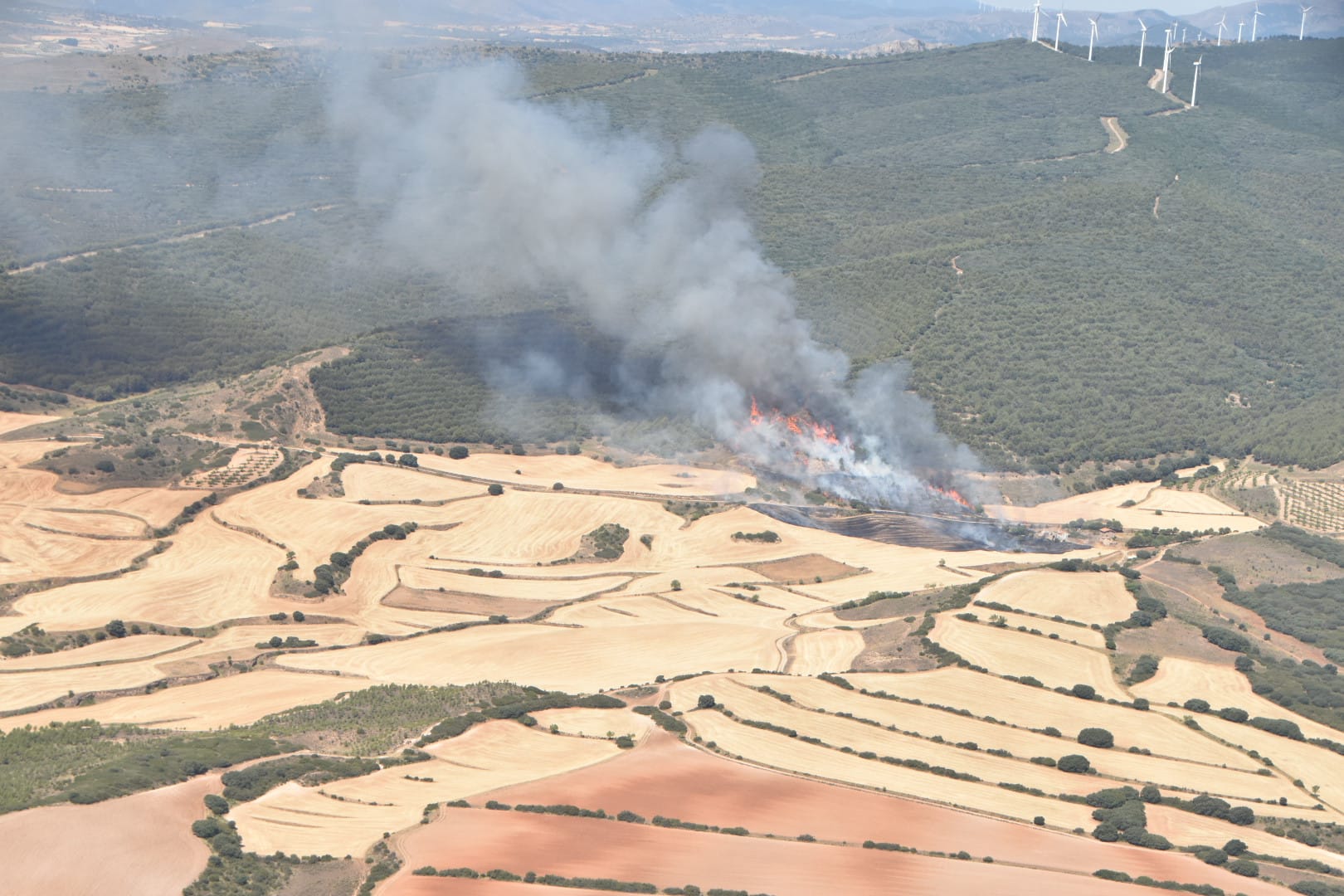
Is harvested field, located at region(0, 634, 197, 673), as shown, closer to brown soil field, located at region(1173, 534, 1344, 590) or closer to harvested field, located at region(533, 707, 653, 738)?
harvested field, located at region(533, 707, 653, 738)

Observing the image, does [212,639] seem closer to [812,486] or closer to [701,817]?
[701,817]

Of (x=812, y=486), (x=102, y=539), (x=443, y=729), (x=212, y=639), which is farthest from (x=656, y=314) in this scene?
(x=443, y=729)

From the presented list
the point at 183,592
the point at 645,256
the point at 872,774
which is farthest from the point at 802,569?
the point at 645,256

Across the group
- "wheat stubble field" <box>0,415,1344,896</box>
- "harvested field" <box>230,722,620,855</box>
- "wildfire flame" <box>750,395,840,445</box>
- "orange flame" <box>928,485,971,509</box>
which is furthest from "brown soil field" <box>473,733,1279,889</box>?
"wildfire flame" <box>750,395,840,445</box>

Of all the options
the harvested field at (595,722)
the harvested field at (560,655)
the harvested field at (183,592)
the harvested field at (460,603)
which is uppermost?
the harvested field at (595,722)

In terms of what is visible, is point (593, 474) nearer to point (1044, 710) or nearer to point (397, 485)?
point (397, 485)

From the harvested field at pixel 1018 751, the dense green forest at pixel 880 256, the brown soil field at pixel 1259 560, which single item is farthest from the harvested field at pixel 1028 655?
the dense green forest at pixel 880 256

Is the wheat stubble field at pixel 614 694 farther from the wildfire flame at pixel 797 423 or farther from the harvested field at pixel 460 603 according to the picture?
the wildfire flame at pixel 797 423
